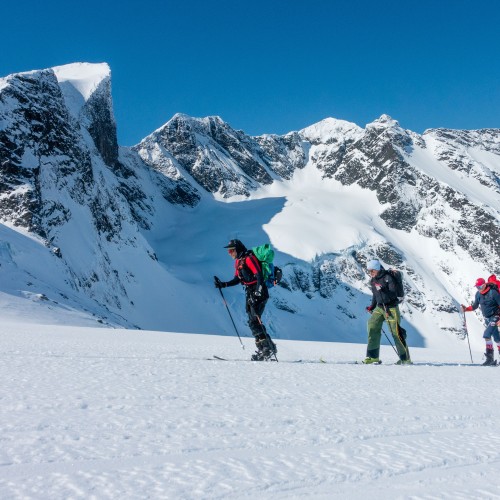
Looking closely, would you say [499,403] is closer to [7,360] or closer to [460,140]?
[7,360]

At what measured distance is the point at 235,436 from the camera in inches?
121

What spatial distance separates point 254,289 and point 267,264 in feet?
1.54

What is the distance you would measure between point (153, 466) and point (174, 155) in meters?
120

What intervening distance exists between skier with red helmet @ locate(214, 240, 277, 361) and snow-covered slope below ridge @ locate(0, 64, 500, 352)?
70.5 feet

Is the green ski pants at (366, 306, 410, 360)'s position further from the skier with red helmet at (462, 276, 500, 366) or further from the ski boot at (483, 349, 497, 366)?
the skier with red helmet at (462, 276, 500, 366)

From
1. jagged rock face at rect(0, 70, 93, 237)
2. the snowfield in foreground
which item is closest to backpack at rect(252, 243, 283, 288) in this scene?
the snowfield in foreground

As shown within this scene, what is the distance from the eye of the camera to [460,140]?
149 metres

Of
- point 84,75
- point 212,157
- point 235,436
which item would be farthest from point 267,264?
point 212,157

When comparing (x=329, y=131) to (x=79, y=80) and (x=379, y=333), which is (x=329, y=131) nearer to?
(x=79, y=80)

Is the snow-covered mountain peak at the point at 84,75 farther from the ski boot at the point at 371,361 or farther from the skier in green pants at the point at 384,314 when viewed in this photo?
the ski boot at the point at 371,361

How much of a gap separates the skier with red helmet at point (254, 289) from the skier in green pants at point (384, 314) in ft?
6.70

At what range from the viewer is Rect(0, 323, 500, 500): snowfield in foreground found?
2264 millimetres

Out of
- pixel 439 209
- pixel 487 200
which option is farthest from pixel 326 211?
pixel 487 200

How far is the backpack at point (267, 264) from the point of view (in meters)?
8.06
